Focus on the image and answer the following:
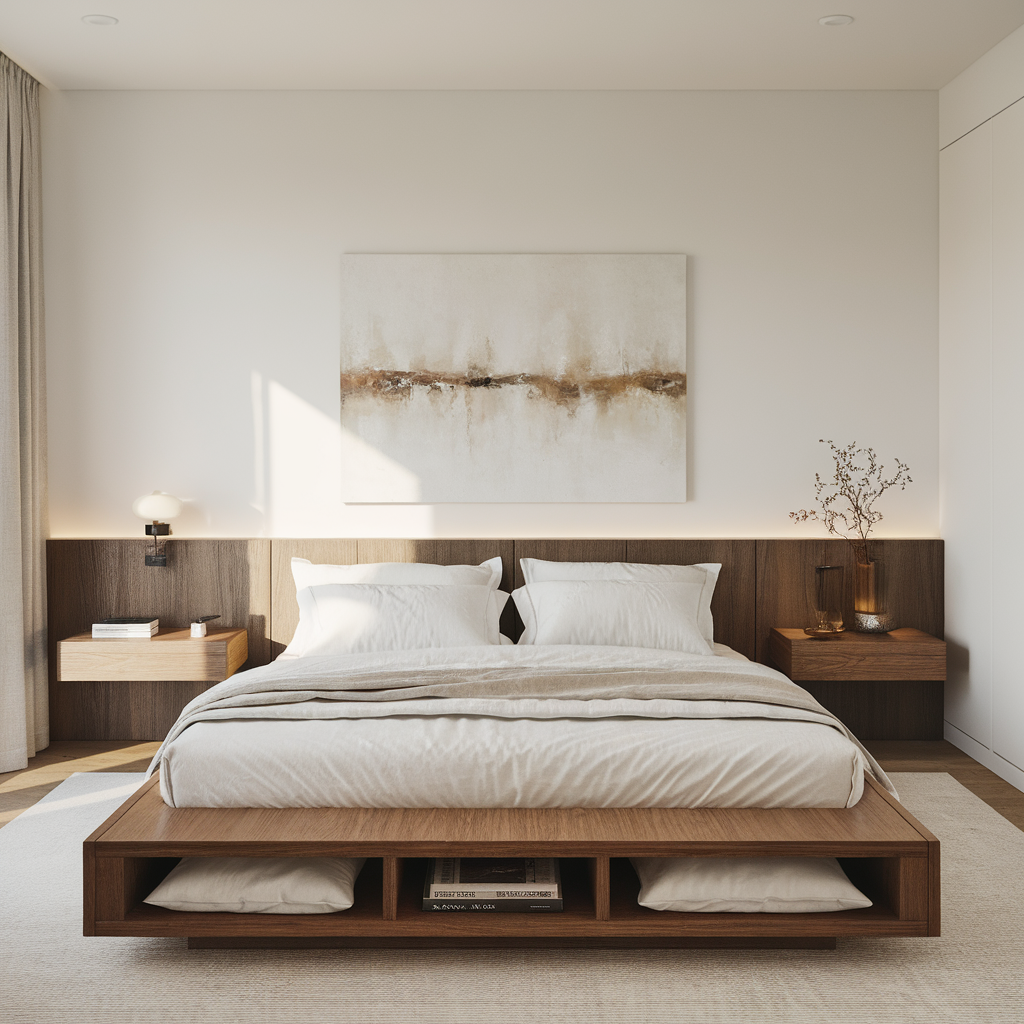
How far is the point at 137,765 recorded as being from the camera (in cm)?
370

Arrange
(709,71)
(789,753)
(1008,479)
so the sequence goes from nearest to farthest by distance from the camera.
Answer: (789,753) < (1008,479) < (709,71)

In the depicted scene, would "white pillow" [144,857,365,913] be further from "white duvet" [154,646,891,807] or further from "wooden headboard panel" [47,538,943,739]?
"wooden headboard panel" [47,538,943,739]

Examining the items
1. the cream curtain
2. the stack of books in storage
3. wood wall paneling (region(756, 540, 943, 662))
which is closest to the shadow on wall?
the cream curtain

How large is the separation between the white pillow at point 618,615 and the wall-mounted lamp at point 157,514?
1.64m

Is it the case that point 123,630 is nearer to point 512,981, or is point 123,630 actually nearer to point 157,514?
point 157,514

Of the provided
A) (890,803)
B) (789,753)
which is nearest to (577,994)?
(789,753)

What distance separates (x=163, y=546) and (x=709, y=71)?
3.16 meters

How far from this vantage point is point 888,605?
Result: 161 inches

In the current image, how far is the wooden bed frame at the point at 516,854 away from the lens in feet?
6.88

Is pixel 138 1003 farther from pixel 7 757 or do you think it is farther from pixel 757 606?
pixel 757 606

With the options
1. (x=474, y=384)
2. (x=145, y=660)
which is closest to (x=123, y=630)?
(x=145, y=660)

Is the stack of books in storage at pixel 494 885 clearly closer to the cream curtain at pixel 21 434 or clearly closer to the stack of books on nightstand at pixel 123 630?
the stack of books on nightstand at pixel 123 630

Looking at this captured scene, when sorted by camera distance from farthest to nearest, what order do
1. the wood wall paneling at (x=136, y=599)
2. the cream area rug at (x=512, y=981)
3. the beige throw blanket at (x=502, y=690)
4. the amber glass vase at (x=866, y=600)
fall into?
the wood wall paneling at (x=136, y=599) → the amber glass vase at (x=866, y=600) → the beige throw blanket at (x=502, y=690) → the cream area rug at (x=512, y=981)

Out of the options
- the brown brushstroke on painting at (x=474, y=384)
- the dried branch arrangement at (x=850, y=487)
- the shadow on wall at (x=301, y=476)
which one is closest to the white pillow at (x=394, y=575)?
the shadow on wall at (x=301, y=476)
